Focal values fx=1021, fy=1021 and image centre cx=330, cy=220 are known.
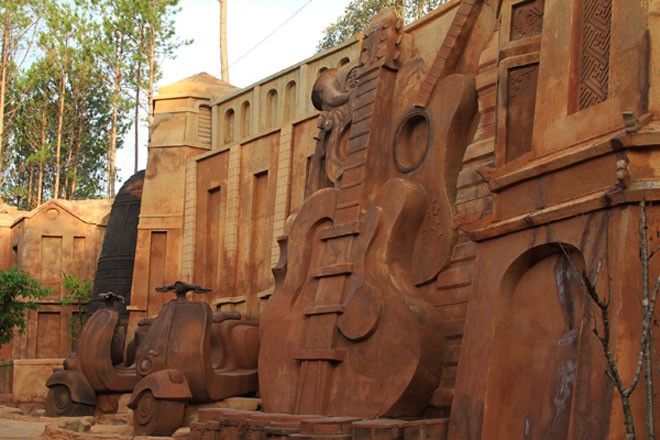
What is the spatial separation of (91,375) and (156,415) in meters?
3.03

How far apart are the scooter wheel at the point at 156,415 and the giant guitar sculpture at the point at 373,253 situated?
1.65 meters

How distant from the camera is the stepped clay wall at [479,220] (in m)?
7.09

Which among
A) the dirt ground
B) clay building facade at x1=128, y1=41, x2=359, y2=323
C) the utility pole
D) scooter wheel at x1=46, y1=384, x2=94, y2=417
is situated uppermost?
the utility pole

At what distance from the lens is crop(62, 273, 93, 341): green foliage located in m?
24.0

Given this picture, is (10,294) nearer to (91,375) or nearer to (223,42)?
(91,375)

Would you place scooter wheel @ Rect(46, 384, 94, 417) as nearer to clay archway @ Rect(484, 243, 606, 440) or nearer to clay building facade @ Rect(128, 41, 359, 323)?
clay building facade @ Rect(128, 41, 359, 323)

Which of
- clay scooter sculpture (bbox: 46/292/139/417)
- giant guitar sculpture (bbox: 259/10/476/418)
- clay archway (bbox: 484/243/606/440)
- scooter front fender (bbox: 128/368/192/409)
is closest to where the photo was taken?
clay archway (bbox: 484/243/606/440)

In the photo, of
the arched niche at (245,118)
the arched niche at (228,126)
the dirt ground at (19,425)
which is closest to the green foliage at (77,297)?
the arched niche at (228,126)

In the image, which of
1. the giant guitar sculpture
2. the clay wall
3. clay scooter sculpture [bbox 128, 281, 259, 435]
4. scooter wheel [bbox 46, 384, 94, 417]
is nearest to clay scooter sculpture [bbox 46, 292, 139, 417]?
scooter wheel [bbox 46, 384, 94, 417]

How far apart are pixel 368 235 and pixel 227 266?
308 inches

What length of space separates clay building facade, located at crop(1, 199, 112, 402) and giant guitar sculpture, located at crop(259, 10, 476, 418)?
13.5 metres

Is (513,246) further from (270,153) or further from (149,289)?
(149,289)

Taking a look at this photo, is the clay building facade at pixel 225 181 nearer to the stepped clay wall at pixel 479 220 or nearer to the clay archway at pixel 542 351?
the stepped clay wall at pixel 479 220

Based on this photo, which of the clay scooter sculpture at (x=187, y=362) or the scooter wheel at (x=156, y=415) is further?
the clay scooter sculpture at (x=187, y=362)
